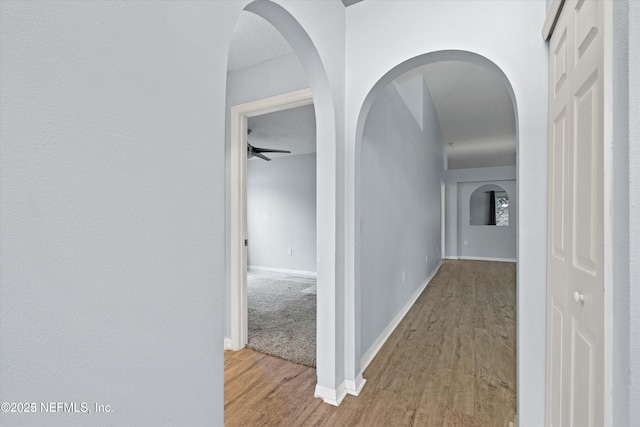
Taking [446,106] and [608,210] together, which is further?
[446,106]

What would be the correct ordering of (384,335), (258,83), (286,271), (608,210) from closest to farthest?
(608,210), (258,83), (384,335), (286,271)

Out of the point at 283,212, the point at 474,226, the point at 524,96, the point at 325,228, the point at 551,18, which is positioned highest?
the point at 551,18

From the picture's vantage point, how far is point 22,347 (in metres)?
0.59

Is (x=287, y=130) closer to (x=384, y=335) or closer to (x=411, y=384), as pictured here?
(x=384, y=335)

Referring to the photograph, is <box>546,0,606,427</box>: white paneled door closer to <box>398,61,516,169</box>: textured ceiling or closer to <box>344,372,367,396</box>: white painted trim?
<box>344,372,367,396</box>: white painted trim

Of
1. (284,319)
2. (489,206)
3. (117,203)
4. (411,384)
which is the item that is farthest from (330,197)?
(489,206)

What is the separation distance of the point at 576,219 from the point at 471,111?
4642 millimetres

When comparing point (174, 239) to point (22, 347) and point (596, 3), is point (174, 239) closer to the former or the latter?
point (22, 347)

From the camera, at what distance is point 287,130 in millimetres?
4613

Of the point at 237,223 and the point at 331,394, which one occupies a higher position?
the point at 237,223

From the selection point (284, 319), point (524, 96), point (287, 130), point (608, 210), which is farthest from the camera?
point (287, 130)

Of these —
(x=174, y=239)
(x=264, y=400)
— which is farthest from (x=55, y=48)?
(x=264, y=400)

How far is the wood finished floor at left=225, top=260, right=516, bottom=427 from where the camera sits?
1689mm

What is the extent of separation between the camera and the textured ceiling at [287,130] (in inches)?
156
